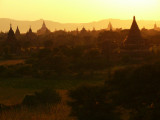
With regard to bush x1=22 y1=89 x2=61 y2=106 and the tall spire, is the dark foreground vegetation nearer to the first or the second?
bush x1=22 y1=89 x2=61 y2=106

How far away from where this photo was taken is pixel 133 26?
36531 mm

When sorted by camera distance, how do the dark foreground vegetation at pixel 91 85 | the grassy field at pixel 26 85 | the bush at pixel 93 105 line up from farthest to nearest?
the grassy field at pixel 26 85
the bush at pixel 93 105
the dark foreground vegetation at pixel 91 85

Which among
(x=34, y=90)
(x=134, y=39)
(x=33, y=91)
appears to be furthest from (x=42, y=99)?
(x=134, y=39)

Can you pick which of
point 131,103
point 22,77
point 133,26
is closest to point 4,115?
point 131,103

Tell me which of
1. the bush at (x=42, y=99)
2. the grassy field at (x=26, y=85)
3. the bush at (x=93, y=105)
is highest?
the bush at (x=93, y=105)

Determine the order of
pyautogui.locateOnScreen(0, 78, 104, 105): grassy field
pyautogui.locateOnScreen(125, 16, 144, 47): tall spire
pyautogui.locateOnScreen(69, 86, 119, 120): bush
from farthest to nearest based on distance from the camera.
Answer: pyautogui.locateOnScreen(125, 16, 144, 47): tall spire
pyautogui.locateOnScreen(0, 78, 104, 105): grassy field
pyautogui.locateOnScreen(69, 86, 119, 120): bush

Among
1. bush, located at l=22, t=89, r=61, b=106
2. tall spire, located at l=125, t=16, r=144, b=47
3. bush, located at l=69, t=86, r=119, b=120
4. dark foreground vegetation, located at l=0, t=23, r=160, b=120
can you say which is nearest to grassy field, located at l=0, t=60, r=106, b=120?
dark foreground vegetation, located at l=0, t=23, r=160, b=120

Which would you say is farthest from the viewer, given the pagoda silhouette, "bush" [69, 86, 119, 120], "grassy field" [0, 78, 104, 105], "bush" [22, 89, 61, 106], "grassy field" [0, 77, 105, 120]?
the pagoda silhouette

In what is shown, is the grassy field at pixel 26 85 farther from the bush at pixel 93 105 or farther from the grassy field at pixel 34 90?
the bush at pixel 93 105

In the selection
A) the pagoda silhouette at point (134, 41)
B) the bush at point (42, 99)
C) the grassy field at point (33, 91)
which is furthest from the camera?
the pagoda silhouette at point (134, 41)

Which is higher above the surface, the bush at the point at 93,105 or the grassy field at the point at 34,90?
the bush at the point at 93,105

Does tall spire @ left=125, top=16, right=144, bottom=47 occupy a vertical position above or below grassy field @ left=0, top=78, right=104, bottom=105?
above

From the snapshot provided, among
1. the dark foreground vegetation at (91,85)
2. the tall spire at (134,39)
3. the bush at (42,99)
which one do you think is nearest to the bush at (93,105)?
the dark foreground vegetation at (91,85)

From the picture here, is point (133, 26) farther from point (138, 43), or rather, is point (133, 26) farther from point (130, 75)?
point (130, 75)
